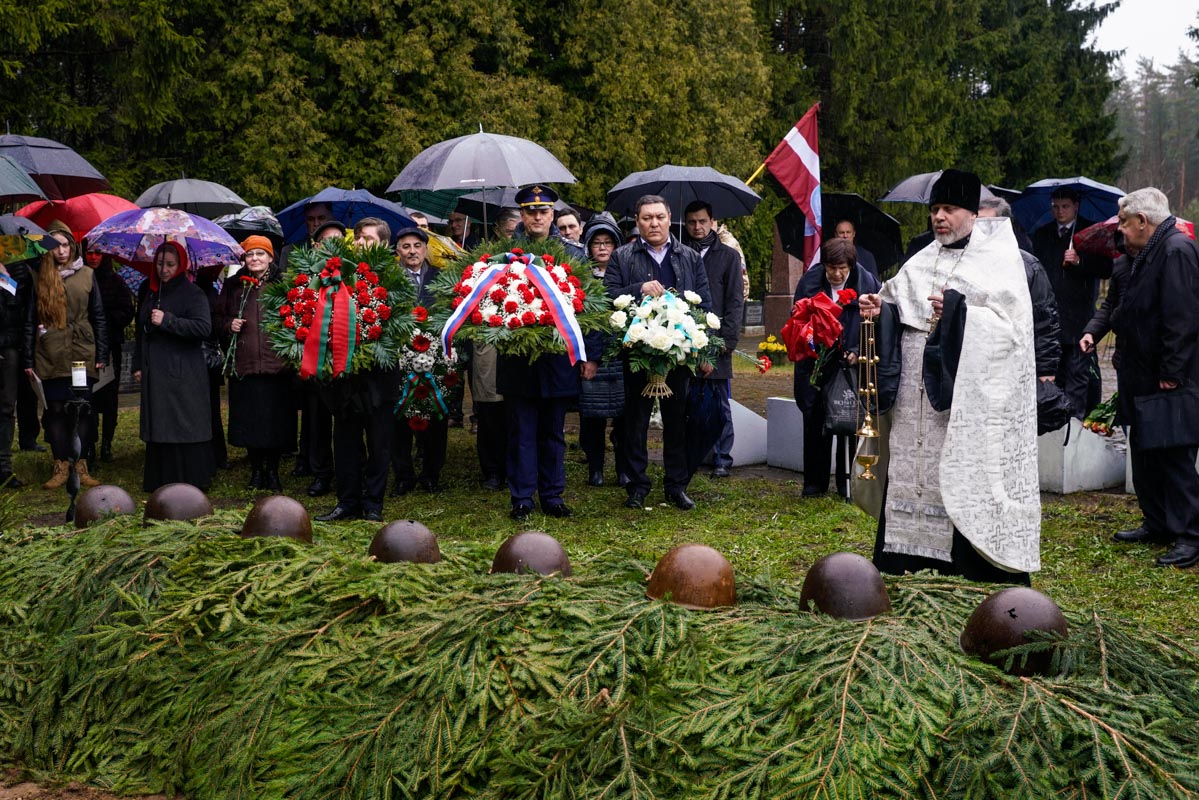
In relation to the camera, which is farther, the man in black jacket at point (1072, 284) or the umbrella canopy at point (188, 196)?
the umbrella canopy at point (188, 196)

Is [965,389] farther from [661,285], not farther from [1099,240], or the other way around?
[1099,240]

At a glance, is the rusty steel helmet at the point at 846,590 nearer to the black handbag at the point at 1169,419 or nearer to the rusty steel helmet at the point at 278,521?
the rusty steel helmet at the point at 278,521

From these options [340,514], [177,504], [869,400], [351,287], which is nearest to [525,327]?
[351,287]

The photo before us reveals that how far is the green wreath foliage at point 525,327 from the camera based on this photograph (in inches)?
313

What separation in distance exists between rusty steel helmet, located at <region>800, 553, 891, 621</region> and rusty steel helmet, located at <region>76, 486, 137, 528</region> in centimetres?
317

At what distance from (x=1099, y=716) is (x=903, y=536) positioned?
9.28ft

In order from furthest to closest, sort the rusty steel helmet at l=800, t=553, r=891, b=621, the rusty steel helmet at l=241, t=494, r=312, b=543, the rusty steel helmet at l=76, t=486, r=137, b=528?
the rusty steel helmet at l=76, t=486, r=137, b=528 → the rusty steel helmet at l=241, t=494, r=312, b=543 → the rusty steel helmet at l=800, t=553, r=891, b=621

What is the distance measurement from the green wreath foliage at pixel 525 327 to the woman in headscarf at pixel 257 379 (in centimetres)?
197

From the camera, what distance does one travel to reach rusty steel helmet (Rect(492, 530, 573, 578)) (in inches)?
166

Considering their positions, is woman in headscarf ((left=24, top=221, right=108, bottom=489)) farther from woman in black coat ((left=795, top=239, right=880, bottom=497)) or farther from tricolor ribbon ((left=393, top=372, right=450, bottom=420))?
woman in black coat ((left=795, top=239, right=880, bottom=497))

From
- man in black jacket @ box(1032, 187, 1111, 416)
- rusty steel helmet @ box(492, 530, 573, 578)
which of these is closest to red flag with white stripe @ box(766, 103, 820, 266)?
man in black jacket @ box(1032, 187, 1111, 416)

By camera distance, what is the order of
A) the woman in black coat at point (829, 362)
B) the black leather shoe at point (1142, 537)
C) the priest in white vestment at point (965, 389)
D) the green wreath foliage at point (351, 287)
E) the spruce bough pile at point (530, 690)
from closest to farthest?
the spruce bough pile at point (530, 690)
the priest in white vestment at point (965, 389)
the black leather shoe at point (1142, 537)
the green wreath foliage at point (351, 287)
the woman in black coat at point (829, 362)

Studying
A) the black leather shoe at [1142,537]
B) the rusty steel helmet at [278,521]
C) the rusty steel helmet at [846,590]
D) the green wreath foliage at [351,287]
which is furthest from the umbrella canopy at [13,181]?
the black leather shoe at [1142,537]

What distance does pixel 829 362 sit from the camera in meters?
8.62
